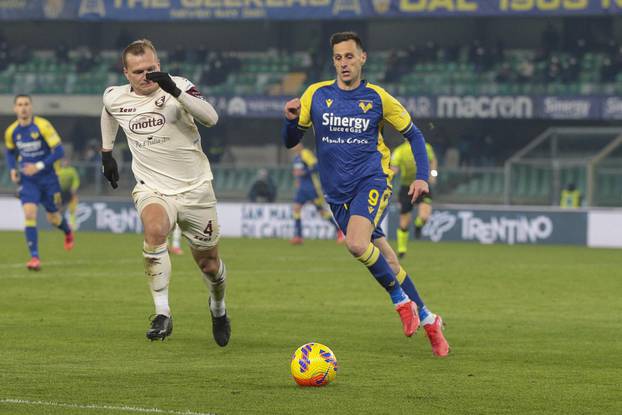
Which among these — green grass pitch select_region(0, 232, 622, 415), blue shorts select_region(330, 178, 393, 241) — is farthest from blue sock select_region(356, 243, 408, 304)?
green grass pitch select_region(0, 232, 622, 415)

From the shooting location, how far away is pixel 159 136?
9.70 metres

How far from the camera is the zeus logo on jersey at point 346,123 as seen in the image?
9.70 m

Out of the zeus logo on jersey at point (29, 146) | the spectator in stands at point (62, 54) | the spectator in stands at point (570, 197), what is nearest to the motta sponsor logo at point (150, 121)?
the zeus logo on jersey at point (29, 146)

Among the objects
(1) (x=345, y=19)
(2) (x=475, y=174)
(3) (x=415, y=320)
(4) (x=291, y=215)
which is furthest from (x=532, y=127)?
(3) (x=415, y=320)

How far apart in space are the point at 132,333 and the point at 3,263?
9.40 meters

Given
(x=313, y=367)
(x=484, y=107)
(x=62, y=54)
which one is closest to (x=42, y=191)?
(x=313, y=367)

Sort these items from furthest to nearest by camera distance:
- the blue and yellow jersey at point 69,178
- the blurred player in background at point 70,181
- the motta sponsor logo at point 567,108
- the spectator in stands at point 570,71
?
the spectator in stands at point 570,71 → the motta sponsor logo at point 567,108 → the blue and yellow jersey at point 69,178 → the blurred player in background at point 70,181

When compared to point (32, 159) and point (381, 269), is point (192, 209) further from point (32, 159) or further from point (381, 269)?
point (32, 159)

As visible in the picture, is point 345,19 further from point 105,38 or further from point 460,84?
point 105,38

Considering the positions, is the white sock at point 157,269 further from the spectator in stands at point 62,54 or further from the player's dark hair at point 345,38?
the spectator in stands at point 62,54

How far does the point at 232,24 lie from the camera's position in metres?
44.9

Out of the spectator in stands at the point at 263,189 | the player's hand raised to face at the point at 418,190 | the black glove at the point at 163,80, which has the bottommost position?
the spectator in stands at the point at 263,189

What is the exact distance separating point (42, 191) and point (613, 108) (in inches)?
833

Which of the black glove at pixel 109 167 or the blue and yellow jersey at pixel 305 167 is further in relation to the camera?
the blue and yellow jersey at pixel 305 167
